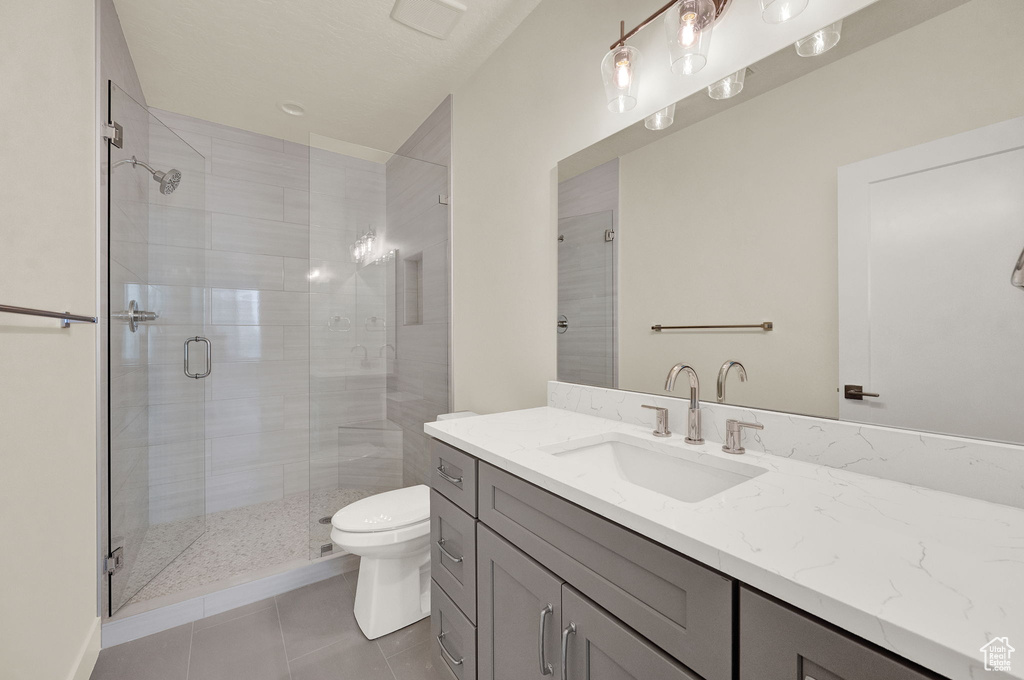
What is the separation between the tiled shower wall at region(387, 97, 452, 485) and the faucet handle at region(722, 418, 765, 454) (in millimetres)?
1662

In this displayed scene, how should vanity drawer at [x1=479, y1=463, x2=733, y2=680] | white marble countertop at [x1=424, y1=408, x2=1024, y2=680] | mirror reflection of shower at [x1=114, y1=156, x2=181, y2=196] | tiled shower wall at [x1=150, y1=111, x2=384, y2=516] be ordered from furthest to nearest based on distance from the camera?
tiled shower wall at [x1=150, y1=111, x2=384, y2=516] → mirror reflection of shower at [x1=114, y1=156, x2=181, y2=196] → vanity drawer at [x1=479, y1=463, x2=733, y2=680] → white marble countertop at [x1=424, y1=408, x2=1024, y2=680]

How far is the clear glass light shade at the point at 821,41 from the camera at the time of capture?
0.89m

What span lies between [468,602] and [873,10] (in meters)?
1.66

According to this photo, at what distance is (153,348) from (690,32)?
2.77 meters

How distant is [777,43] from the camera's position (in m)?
0.98

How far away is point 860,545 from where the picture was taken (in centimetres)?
57

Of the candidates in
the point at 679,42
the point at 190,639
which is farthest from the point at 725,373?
the point at 190,639

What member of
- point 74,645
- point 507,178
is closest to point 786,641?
point 507,178

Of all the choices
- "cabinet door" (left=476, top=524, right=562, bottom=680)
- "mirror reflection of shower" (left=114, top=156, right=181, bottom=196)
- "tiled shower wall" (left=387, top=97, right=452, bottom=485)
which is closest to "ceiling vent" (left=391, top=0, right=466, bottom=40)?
"tiled shower wall" (left=387, top=97, right=452, bottom=485)

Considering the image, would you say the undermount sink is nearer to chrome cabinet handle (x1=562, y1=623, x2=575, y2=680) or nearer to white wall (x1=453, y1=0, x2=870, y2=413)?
chrome cabinet handle (x1=562, y1=623, x2=575, y2=680)

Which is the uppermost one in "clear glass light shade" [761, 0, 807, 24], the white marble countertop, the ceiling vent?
the ceiling vent

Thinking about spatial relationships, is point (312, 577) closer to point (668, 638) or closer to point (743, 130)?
point (668, 638)

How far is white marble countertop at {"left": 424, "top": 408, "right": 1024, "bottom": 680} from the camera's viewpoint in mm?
416

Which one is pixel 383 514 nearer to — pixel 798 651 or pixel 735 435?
pixel 735 435
